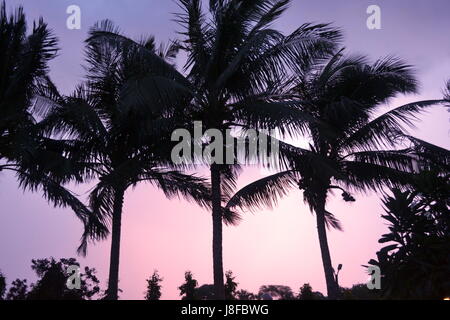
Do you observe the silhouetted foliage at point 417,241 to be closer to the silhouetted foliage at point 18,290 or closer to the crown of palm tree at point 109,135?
the crown of palm tree at point 109,135

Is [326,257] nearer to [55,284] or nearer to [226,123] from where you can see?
[226,123]

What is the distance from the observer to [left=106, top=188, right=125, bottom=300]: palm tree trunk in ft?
32.1

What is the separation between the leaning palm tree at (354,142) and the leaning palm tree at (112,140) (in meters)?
2.26

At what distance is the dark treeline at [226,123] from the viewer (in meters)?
7.76

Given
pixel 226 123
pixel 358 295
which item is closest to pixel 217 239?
pixel 226 123

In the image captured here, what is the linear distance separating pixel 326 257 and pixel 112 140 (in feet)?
20.8

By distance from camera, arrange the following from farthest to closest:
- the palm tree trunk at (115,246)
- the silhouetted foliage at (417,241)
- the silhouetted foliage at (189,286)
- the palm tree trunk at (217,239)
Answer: the silhouetted foliage at (189,286), the palm tree trunk at (115,246), the palm tree trunk at (217,239), the silhouetted foliage at (417,241)

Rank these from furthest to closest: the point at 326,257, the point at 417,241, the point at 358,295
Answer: the point at 358,295, the point at 326,257, the point at 417,241

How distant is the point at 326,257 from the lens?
1027 cm

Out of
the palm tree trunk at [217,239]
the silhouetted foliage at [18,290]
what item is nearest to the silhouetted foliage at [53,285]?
the silhouetted foliage at [18,290]

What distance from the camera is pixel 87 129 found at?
10.8 metres

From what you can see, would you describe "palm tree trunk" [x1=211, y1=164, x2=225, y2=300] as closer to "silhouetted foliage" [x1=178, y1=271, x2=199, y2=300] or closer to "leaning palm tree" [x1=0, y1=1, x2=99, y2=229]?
"leaning palm tree" [x1=0, y1=1, x2=99, y2=229]
